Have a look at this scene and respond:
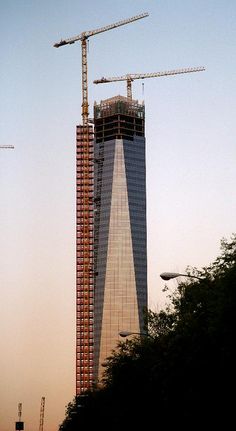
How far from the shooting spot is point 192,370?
61.2 metres

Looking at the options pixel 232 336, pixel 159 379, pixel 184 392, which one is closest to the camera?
pixel 232 336

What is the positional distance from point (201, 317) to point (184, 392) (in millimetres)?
4719

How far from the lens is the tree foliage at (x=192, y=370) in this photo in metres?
57.1

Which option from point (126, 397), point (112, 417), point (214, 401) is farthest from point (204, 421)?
point (112, 417)

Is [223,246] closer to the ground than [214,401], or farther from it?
farther from it

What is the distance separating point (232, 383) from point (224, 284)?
5252 millimetres

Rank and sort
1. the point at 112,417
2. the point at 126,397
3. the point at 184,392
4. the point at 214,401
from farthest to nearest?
1. the point at 112,417
2. the point at 126,397
3. the point at 184,392
4. the point at 214,401

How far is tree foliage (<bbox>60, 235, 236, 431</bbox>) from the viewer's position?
187ft

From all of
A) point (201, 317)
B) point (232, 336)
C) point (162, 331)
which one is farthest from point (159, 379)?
point (162, 331)

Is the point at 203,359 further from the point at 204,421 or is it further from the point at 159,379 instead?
the point at 159,379

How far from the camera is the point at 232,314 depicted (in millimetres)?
55000

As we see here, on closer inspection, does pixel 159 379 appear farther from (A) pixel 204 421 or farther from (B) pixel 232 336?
(B) pixel 232 336

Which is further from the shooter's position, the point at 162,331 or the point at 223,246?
the point at 162,331

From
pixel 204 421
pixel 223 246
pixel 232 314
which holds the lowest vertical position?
pixel 204 421
